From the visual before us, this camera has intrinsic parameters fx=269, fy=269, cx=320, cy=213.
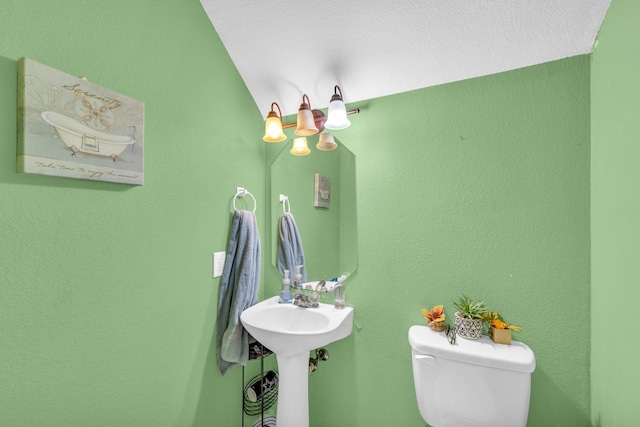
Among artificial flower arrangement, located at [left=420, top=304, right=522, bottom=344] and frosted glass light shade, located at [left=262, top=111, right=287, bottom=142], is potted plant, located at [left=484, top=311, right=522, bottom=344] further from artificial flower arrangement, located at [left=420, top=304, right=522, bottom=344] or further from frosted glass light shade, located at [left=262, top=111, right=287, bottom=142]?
frosted glass light shade, located at [left=262, top=111, right=287, bottom=142]

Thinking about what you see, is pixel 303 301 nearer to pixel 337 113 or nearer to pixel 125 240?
pixel 125 240

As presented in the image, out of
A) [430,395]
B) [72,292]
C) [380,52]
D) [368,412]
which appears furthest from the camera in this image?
[368,412]

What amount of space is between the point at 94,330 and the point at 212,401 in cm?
71

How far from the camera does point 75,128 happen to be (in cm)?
77

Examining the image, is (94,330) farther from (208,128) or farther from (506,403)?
(506,403)

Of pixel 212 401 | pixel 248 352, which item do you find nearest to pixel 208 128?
pixel 248 352

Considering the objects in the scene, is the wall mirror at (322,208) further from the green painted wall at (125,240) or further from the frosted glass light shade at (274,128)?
the green painted wall at (125,240)

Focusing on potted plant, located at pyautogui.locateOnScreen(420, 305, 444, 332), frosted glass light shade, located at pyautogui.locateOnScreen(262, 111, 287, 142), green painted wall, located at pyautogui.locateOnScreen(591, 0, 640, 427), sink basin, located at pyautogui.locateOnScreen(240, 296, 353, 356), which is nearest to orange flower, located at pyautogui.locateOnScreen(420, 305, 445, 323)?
potted plant, located at pyautogui.locateOnScreen(420, 305, 444, 332)

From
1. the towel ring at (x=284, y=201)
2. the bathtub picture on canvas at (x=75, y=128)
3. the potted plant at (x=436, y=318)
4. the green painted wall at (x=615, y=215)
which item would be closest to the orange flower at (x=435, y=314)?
the potted plant at (x=436, y=318)

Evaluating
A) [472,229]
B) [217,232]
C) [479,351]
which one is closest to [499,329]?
[479,351]

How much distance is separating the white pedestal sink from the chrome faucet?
0.9 inches

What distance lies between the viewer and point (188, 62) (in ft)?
3.82

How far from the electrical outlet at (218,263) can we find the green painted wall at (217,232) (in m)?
0.05

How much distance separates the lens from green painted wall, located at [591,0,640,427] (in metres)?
0.78
